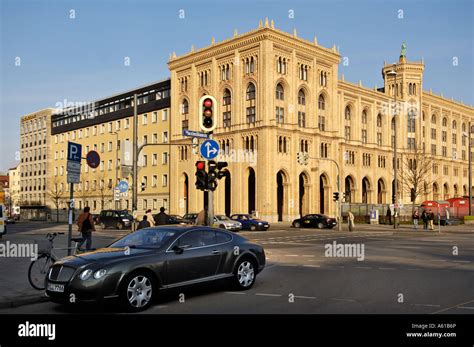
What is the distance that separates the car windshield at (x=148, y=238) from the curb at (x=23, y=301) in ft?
5.89

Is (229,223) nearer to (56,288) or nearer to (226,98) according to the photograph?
(226,98)

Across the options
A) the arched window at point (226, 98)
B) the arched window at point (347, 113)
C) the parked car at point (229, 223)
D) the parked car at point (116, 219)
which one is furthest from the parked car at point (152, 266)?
the arched window at point (347, 113)

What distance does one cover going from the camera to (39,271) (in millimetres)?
11344

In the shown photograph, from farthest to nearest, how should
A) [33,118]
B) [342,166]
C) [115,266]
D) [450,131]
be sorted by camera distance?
[33,118] → [450,131] → [342,166] → [115,266]

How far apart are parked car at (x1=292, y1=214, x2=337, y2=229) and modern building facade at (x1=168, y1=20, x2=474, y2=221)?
29.0 feet

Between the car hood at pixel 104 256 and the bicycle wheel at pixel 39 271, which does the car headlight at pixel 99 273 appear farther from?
the bicycle wheel at pixel 39 271

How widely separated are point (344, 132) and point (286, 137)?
15.6 metres

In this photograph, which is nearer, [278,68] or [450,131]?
[278,68]

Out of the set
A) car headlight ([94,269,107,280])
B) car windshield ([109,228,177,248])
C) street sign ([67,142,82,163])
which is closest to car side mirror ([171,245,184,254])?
car windshield ([109,228,177,248])

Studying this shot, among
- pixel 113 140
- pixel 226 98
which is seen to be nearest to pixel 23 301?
pixel 226 98

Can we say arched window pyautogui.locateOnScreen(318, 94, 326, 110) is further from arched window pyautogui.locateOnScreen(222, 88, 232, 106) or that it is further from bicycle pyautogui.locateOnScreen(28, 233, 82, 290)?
bicycle pyautogui.locateOnScreen(28, 233, 82, 290)

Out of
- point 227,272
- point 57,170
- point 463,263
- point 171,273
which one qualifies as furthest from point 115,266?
point 57,170

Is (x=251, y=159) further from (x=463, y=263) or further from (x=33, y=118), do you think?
(x=33, y=118)

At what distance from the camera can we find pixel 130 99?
263 ft
